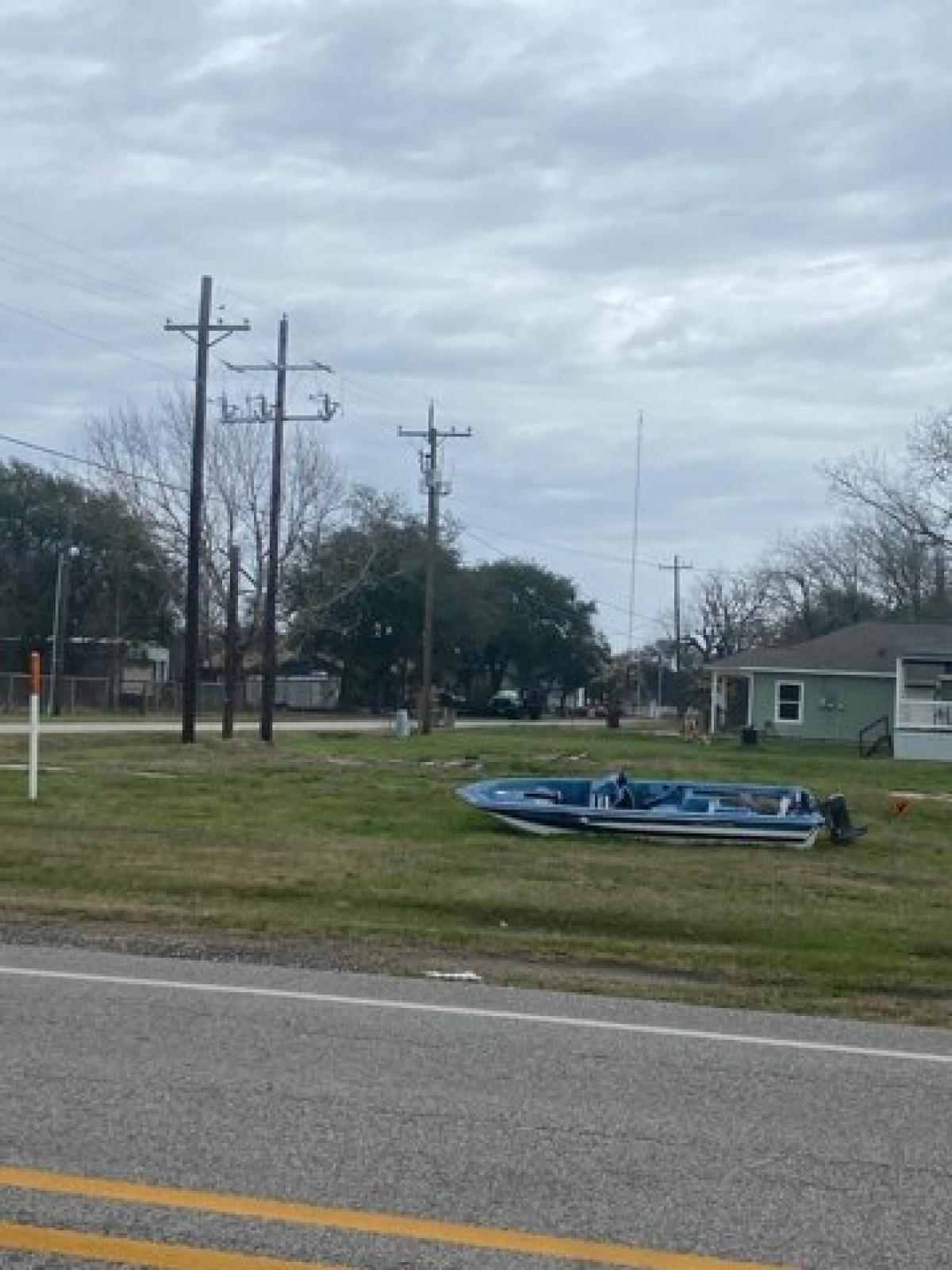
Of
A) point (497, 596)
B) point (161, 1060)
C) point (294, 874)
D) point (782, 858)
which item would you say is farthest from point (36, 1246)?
point (497, 596)

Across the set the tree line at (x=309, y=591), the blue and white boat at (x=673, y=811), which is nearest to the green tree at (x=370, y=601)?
the tree line at (x=309, y=591)

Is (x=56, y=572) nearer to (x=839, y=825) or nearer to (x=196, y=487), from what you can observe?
(x=196, y=487)

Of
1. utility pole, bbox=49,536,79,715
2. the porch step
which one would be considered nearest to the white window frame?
the porch step

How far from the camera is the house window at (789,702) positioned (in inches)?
2418

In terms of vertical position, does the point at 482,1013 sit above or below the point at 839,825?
below

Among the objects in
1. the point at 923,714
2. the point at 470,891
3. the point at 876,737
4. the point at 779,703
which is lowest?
the point at 470,891

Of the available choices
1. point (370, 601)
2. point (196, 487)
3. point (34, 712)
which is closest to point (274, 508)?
point (196, 487)

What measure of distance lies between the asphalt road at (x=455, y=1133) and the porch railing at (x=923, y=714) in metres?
43.3

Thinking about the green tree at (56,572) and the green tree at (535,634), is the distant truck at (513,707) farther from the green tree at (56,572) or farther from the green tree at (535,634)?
the green tree at (56,572)

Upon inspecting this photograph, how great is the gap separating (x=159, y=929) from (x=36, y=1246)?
26.7 feet

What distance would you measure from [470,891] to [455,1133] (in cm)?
884

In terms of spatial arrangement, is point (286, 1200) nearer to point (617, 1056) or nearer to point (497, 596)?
point (617, 1056)

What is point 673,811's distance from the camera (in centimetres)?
2103

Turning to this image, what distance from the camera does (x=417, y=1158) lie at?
22.9 feet
